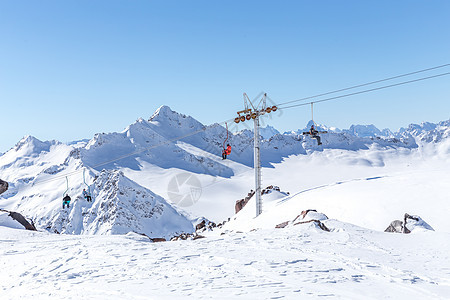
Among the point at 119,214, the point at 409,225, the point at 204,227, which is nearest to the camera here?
the point at 409,225

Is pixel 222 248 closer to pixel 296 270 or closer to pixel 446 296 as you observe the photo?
pixel 296 270

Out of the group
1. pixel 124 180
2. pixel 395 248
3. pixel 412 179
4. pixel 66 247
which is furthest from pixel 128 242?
pixel 124 180

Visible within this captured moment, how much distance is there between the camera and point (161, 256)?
1269 centimetres

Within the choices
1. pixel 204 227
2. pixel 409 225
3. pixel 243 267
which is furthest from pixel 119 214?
pixel 243 267

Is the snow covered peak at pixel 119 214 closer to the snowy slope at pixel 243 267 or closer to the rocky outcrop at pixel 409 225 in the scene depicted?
the rocky outcrop at pixel 409 225

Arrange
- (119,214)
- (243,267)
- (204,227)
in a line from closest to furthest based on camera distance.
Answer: (243,267) < (204,227) < (119,214)

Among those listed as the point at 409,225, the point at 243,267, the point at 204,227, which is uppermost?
the point at 243,267

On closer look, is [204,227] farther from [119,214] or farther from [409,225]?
[119,214]

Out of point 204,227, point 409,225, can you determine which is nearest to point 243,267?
point 409,225

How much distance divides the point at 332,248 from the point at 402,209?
11.6 m

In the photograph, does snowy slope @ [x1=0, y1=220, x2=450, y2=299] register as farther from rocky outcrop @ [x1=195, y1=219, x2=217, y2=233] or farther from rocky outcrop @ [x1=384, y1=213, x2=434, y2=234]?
rocky outcrop @ [x1=195, y1=219, x2=217, y2=233]

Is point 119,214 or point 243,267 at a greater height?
point 243,267

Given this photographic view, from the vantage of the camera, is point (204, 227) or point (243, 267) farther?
point (204, 227)

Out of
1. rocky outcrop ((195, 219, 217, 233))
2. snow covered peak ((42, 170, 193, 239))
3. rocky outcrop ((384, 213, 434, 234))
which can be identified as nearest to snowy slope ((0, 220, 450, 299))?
rocky outcrop ((384, 213, 434, 234))
